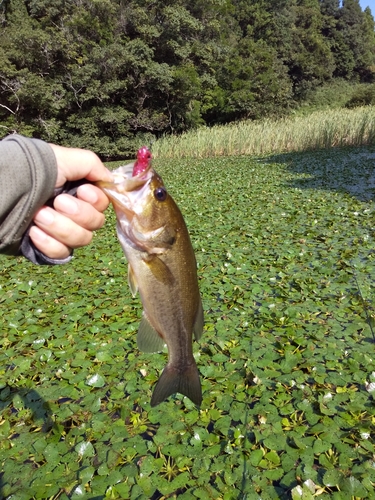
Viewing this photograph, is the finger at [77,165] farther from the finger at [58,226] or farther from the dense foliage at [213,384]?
the dense foliage at [213,384]

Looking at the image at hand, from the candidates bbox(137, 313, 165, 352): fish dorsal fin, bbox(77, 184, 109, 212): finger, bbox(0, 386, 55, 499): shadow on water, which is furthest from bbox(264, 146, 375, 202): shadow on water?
bbox(77, 184, 109, 212): finger

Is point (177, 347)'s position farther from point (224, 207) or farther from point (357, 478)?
point (224, 207)

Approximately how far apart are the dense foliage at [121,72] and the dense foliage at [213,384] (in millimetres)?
15679

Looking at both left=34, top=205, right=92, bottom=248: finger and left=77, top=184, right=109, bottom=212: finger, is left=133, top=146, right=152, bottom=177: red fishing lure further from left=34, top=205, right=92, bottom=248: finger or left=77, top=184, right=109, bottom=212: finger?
left=34, top=205, right=92, bottom=248: finger

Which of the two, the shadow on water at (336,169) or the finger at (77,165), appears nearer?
the finger at (77,165)

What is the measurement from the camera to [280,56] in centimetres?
3931

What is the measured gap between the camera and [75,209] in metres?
1.31

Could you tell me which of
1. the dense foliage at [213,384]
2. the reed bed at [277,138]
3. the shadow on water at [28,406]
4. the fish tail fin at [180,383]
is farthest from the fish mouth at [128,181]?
the reed bed at [277,138]

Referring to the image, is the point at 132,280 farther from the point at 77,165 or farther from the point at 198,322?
the point at 77,165

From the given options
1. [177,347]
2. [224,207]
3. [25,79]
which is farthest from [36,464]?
[25,79]

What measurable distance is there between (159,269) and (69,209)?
36cm

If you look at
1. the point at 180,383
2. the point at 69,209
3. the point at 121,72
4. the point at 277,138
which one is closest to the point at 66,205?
the point at 69,209

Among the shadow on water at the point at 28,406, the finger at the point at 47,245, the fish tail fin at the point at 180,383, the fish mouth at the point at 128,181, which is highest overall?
the fish mouth at the point at 128,181

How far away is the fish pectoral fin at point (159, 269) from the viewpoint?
134 centimetres
